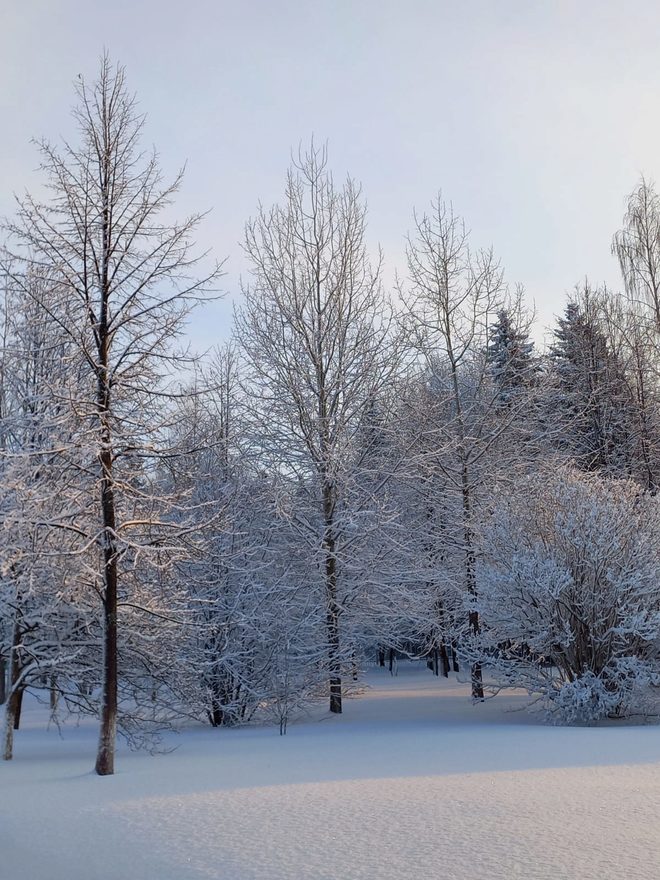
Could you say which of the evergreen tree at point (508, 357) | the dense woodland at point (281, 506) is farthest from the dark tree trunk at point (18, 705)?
the evergreen tree at point (508, 357)

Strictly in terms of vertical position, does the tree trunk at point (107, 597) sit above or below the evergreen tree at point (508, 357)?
below

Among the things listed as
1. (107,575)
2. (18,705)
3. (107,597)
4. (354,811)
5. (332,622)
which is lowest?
(354,811)

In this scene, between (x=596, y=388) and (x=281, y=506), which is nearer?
(x=281, y=506)

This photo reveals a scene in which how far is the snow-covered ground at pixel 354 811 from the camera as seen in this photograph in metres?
4.82

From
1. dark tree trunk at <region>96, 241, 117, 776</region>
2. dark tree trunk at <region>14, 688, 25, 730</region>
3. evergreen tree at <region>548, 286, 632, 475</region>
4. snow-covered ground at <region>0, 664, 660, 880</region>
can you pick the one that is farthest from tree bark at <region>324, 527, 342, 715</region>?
evergreen tree at <region>548, 286, 632, 475</region>

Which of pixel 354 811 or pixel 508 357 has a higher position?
pixel 508 357

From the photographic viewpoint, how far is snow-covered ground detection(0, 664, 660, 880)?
482 centimetres

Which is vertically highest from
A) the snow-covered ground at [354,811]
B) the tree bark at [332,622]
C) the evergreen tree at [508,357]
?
the evergreen tree at [508,357]

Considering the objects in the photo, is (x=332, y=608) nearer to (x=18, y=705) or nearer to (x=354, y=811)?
(x=18, y=705)

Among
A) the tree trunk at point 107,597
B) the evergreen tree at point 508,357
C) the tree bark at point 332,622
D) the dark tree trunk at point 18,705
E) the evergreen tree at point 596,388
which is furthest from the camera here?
the evergreen tree at point 596,388

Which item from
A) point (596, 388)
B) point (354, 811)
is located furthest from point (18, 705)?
Result: point (596, 388)

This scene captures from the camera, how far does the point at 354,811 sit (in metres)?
6.18

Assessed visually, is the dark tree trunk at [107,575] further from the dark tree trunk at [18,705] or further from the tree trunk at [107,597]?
the dark tree trunk at [18,705]

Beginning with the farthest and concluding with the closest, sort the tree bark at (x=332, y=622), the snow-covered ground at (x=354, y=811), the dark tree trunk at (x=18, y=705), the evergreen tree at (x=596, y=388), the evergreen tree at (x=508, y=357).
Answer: the evergreen tree at (x=596, y=388)
the evergreen tree at (x=508, y=357)
the tree bark at (x=332, y=622)
the dark tree trunk at (x=18, y=705)
the snow-covered ground at (x=354, y=811)
